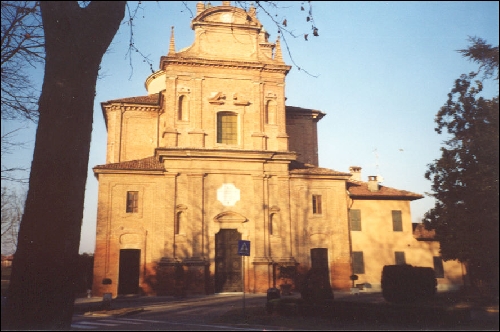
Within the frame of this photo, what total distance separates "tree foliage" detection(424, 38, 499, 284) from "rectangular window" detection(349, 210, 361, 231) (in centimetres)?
1151

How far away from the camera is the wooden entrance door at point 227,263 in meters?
25.6

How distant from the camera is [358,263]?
2945 centimetres

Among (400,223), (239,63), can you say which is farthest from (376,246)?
(239,63)

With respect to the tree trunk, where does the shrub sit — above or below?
below

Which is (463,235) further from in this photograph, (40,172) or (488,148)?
(40,172)

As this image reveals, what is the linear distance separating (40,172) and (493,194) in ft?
22.7

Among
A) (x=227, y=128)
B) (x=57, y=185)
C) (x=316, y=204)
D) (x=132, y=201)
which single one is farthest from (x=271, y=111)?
(x=57, y=185)

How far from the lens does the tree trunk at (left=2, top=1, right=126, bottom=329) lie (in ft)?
15.3

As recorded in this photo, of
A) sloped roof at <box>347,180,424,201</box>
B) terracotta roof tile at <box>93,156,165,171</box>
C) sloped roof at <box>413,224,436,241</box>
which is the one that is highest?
terracotta roof tile at <box>93,156,165,171</box>

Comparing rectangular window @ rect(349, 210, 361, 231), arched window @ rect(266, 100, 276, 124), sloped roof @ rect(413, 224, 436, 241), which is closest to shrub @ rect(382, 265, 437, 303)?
rectangular window @ rect(349, 210, 361, 231)

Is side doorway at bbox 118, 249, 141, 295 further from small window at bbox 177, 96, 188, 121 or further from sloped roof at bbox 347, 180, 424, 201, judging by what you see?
sloped roof at bbox 347, 180, 424, 201

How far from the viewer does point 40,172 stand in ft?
16.0

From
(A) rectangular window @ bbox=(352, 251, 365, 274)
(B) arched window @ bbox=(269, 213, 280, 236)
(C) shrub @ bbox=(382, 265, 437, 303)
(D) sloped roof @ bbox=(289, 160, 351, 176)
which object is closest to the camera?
(C) shrub @ bbox=(382, 265, 437, 303)

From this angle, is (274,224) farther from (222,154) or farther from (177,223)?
(177,223)
